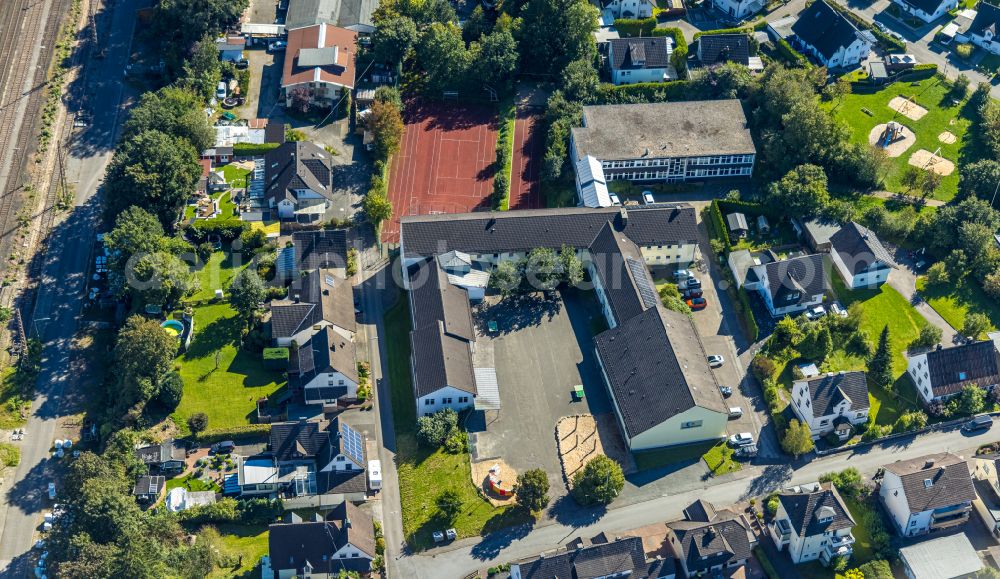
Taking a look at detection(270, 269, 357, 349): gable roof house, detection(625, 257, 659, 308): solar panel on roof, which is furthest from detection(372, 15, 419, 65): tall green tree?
detection(625, 257, 659, 308): solar panel on roof

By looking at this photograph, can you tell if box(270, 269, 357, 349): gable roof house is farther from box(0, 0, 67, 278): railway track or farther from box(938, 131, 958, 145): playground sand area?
box(938, 131, 958, 145): playground sand area

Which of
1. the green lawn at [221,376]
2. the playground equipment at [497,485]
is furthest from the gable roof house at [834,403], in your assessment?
the green lawn at [221,376]

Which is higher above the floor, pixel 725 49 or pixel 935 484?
pixel 725 49

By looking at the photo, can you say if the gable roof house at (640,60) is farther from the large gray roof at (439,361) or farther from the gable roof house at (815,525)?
the gable roof house at (815,525)

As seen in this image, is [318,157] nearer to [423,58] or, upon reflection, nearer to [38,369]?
[423,58]

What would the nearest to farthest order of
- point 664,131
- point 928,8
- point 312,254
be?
point 312,254 < point 664,131 < point 928,8

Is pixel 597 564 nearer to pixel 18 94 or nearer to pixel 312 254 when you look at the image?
pixel 312 254

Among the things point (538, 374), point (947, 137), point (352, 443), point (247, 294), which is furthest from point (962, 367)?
point (247, 294)
